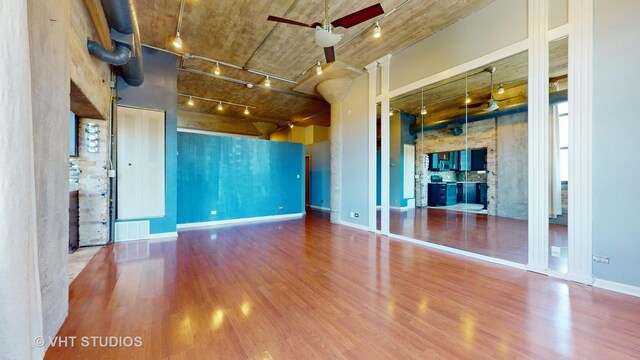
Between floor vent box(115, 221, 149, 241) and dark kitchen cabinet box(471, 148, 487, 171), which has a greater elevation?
dark kitchen cabinet box(471, 148, 487, 171)

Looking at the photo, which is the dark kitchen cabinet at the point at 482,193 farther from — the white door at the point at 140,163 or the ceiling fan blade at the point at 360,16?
the white door at the point at 140,163

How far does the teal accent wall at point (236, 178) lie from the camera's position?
20.3ft

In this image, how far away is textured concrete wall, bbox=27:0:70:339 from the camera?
5.41ft

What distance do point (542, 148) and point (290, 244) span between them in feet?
14.1

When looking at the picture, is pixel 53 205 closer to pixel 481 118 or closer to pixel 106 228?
pixel 106 228

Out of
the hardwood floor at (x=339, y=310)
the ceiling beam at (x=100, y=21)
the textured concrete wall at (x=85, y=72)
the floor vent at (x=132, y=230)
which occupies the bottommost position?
the hardwood floor at (x=339, y=310)

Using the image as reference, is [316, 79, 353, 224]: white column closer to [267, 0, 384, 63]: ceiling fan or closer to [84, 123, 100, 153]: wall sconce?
[267, 0, 384, 63]: ceiling fan

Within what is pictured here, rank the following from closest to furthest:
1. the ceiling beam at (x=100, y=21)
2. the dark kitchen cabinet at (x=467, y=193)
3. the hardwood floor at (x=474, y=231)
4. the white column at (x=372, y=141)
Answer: the ceiling beam at (x=100, y=21)
the hardwood floor at (x=474, y=231)
the dark kitchen cabinet at (x=467, y=193)
the white column at (x=372, y=141)

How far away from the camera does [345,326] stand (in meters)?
2.08

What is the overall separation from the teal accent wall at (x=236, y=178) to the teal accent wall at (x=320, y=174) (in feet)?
4.76

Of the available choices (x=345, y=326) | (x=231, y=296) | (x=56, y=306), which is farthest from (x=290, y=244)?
(x=56, y=306)

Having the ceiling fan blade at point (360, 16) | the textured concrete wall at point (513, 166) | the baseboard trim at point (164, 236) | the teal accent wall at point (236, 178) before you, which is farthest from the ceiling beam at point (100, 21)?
the textured concrete wall at point (513, 166)

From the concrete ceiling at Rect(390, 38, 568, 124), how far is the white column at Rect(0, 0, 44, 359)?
5.02 metres

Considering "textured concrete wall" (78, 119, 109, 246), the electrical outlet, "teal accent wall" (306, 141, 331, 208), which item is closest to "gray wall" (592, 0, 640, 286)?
the electrical outlet
